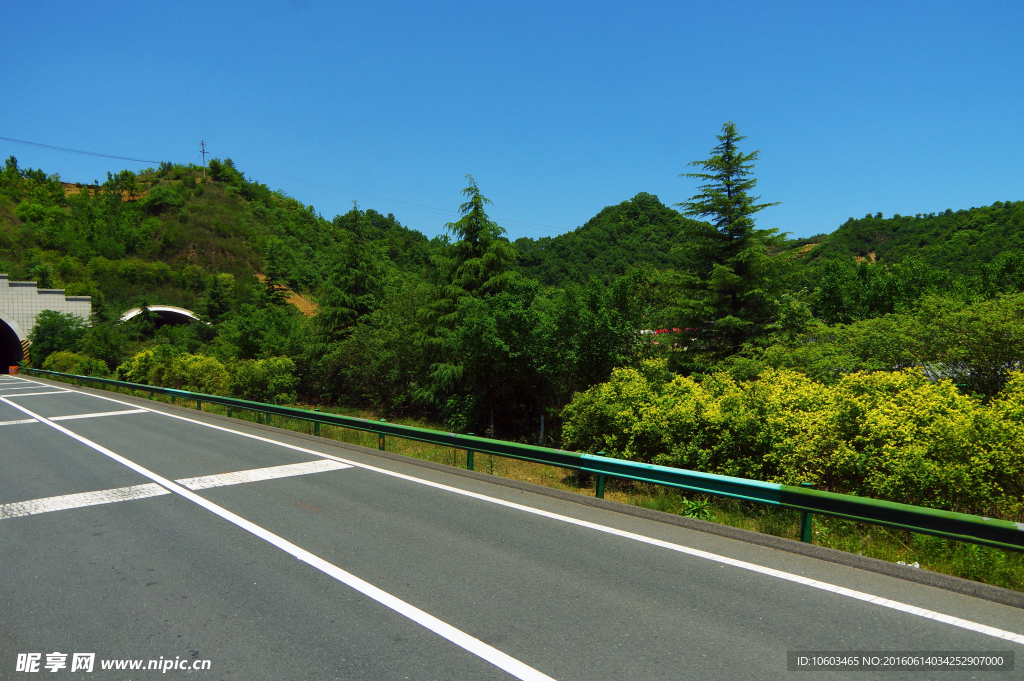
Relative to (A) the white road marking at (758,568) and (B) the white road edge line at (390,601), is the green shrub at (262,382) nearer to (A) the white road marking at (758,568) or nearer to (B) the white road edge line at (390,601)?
(B) the white road edge line at (390,601)

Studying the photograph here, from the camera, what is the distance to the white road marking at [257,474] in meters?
8.63

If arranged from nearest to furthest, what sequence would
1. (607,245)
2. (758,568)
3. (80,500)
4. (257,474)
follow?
(758,568) < (80,500) < (257,474) < (607,245)

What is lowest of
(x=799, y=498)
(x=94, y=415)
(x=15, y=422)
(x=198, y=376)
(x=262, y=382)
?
(x=15, y=422)

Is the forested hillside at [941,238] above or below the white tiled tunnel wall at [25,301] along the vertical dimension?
above

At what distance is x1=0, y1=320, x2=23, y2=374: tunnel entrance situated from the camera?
2289 inches

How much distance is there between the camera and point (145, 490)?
825 cm

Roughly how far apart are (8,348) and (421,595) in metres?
79.5

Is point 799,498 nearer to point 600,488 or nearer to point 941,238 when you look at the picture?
point 600,488

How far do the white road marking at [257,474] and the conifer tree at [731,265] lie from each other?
56.2 feet

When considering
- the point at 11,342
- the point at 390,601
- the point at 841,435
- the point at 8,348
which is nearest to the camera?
the point at 390,601

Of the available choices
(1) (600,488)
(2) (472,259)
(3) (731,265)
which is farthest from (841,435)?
(2) (472,259)

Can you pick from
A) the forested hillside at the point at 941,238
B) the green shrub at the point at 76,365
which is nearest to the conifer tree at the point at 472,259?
the green shrub at the point at 76,365

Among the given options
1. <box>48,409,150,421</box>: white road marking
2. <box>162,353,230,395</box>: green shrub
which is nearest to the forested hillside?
<box>162,353,230,395</box>: green shrub

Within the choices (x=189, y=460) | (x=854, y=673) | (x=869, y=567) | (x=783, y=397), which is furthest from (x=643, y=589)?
(x=189, y=460)
